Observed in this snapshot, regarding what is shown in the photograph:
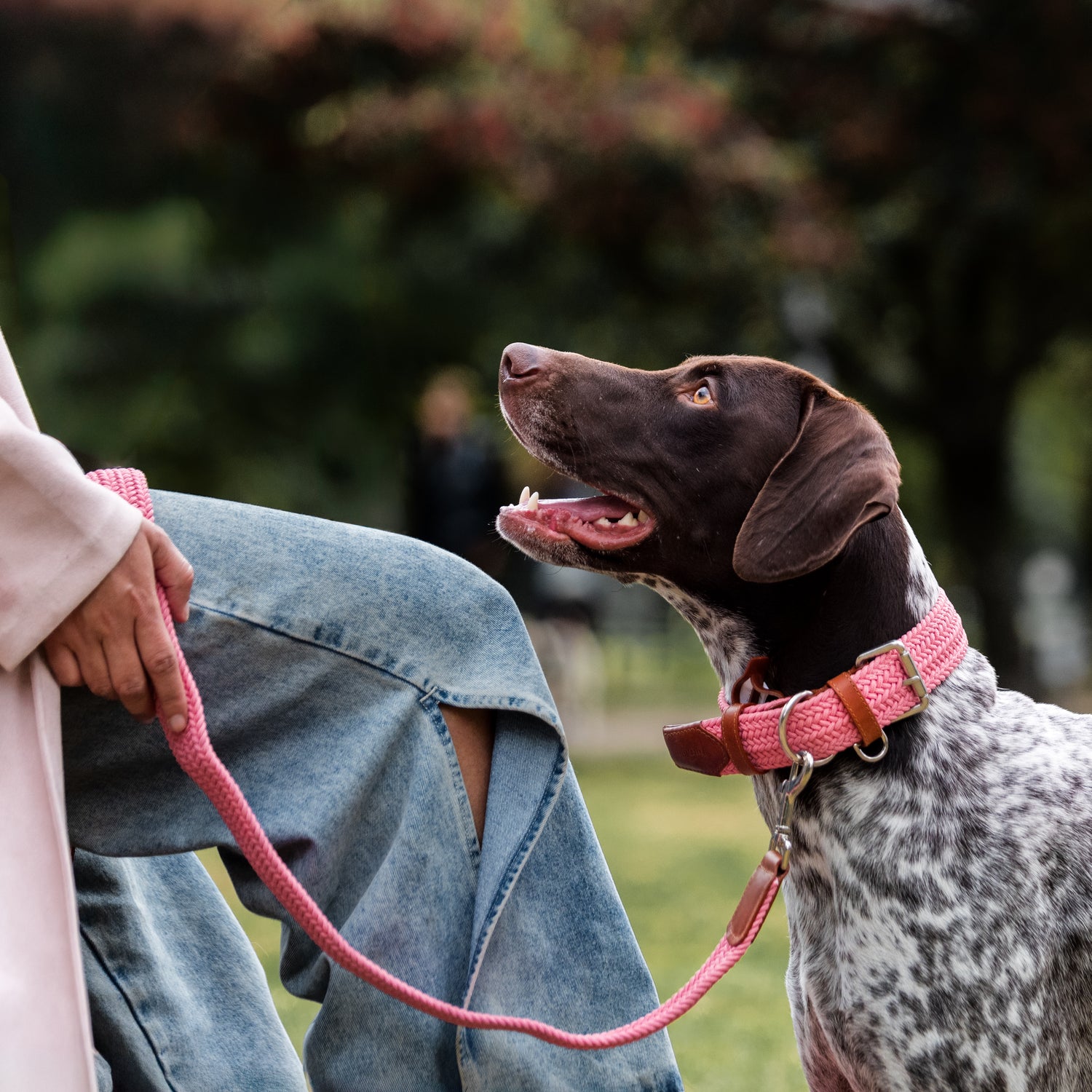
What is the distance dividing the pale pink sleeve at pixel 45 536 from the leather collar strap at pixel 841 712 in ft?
3.45

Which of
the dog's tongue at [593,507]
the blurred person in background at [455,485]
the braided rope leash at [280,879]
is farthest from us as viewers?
the blurred person in background at [455,485]

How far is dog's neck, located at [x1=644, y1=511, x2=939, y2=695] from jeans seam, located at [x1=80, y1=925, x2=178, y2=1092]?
1.17 m

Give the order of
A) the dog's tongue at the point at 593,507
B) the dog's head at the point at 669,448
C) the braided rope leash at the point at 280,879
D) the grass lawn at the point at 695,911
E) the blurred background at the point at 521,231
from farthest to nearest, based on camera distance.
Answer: the blurred background at the point at 521,231 → the grass lawn at the point at 695,911 → the dog's tongue at the point at 593,507 → the dog's head at the point at 669,448 → the braided rope leash at the point at 280,879

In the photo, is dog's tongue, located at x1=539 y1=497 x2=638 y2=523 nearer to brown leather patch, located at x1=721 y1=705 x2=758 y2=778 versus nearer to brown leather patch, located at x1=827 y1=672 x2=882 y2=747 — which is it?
brown leather patch, located at x1=721 y1=705 x2=758 y2=778

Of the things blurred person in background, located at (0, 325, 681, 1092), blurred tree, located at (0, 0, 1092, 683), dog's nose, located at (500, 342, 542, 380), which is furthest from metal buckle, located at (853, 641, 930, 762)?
blurred tree, located at (0, 0, 1092, 683)

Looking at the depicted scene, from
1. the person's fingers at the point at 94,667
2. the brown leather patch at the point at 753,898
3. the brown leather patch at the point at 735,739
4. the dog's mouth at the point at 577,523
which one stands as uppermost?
the person's fingers at the point at 94,667

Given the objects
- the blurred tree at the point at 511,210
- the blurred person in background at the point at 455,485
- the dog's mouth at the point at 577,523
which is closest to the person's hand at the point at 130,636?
the dog's mouth at the point at 577,523

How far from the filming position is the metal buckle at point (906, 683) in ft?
7.48

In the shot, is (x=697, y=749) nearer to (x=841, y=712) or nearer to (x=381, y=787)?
(x=841, y=712)

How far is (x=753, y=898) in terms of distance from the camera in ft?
7.36

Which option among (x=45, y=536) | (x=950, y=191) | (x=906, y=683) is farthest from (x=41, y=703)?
(x=950, y=191)

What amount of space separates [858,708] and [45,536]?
1242mm

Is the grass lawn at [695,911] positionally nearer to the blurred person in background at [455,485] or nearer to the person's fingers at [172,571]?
the blurred person in background at [455,485]

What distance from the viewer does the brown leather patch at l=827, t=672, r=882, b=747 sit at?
7.41 feet
